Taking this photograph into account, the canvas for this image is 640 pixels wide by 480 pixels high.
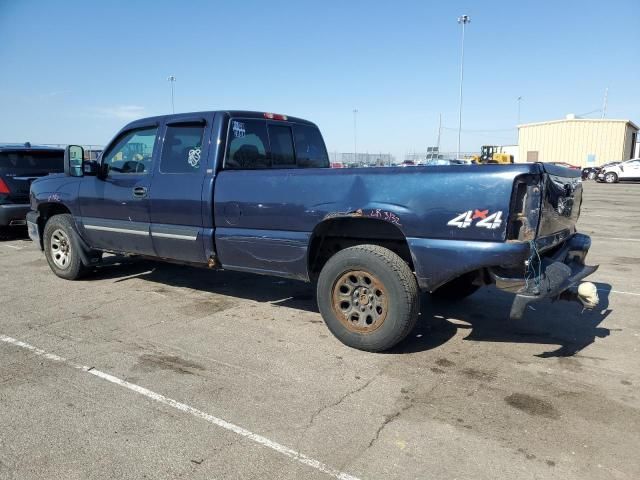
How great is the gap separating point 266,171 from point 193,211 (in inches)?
37.3

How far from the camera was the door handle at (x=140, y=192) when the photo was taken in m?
5.47

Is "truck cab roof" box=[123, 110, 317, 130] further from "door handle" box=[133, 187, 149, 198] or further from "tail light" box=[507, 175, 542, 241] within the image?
"tail light" box=[507, 175, 542, 241]

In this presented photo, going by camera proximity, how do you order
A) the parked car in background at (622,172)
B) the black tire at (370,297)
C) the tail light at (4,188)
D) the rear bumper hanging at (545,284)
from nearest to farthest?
the rear bumper hanging at (545,284) → the black tire at (370,297) → the tail light at (4,188) → the parked car in background at (622,172)

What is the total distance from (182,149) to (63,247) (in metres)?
2.68

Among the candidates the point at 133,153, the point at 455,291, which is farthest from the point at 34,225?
the point at 455,291

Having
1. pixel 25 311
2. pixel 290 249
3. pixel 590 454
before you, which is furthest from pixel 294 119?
pixel 590 454

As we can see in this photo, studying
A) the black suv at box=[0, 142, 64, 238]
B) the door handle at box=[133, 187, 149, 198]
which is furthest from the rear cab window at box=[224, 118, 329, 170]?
the black suv at box=[0, 142, 64, 238]

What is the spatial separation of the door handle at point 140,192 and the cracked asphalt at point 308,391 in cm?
122

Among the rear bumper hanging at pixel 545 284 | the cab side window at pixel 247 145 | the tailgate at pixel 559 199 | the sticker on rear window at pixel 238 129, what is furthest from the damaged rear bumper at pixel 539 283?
the sticker on rear window at pixel 238 129

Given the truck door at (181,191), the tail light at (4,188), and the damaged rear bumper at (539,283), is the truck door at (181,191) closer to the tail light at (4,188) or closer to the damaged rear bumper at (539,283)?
the damaged rear bumper at (539,283)

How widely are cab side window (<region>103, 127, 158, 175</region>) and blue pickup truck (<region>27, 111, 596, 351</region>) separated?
0.6 inches

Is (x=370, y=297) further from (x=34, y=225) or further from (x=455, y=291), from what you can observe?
(x=34, y=225)

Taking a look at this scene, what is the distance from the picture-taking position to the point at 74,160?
19.9 ft

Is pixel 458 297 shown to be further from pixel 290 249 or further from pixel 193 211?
pixel 193 211
